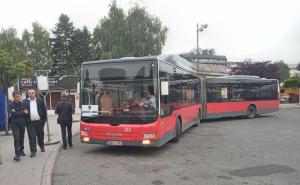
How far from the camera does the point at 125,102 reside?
442 inches

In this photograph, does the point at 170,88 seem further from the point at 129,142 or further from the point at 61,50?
the point at 61,50

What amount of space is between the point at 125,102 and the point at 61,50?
5587 centimetres

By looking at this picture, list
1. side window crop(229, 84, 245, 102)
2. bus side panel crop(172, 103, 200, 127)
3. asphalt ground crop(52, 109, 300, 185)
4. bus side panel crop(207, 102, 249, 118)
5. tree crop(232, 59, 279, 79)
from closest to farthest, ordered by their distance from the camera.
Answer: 1. asphalt ground crop(52, 109, 300, 185)
2. bus side panel crop(172, 103, 200, 127)
3. bus side panel crop(207, 102, 249, 118)
4. side window crop(229, 84, 245, 102)
5. tree crop(232, 59, 279, 79)

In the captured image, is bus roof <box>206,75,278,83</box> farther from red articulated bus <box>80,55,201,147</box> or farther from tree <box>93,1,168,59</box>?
tree <box>93,1,168,59</box>

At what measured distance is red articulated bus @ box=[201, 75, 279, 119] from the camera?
2317 centimetres

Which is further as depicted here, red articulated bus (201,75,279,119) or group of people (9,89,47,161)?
red articulated bus (201,75,279,119)

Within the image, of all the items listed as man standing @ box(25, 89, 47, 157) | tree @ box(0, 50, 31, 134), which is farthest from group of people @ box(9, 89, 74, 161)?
tree @ box(0, 50, 31, 134)

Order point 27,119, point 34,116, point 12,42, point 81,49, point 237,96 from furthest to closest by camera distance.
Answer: point 81,49
point 12,42
point 237,96
point 34,116
point 27,119

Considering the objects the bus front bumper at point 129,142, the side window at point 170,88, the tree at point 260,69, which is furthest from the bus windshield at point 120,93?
the tree at point 260,69

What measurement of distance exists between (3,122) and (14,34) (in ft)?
153

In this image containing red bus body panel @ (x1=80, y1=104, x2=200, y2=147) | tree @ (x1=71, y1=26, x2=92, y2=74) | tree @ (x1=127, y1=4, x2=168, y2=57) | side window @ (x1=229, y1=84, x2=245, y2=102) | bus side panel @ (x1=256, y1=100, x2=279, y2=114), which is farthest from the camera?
tree @ (x1=71, y1=26, x2=92, y2=74)

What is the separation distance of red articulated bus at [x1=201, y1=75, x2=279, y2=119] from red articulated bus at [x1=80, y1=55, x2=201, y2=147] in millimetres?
11478

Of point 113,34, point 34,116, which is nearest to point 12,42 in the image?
point 113,34

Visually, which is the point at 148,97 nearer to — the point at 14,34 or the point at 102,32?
the point at 102,32
